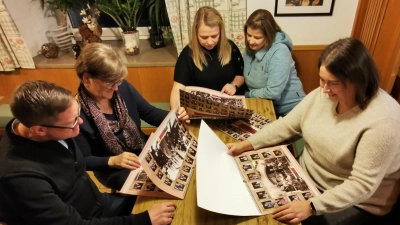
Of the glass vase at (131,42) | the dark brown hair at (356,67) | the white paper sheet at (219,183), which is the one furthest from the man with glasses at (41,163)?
the glass vase at (131,42)

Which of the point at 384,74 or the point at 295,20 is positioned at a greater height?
the point at 295,20

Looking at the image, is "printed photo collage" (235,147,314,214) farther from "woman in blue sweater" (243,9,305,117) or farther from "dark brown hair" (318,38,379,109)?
"woman in blue sweater" (243,9,305,117)

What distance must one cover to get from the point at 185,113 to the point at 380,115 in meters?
0.73

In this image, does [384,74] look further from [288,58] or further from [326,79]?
[326,79]

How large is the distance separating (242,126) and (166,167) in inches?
19.4

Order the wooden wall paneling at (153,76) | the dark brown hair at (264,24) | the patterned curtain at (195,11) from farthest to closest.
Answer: the wooden wall paneling at (153,76)
the patterned curtain at (195,11)
the dark brown hair at (264,24)

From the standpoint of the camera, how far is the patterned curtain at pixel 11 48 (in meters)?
2.11

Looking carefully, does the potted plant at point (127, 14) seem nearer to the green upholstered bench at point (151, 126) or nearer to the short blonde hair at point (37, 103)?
the green upholstered bench at point (151, 126)

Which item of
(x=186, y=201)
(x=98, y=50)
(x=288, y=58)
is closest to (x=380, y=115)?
(x=186, y=201)

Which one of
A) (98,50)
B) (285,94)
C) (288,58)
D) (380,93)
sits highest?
(98,50)

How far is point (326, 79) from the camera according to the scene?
37.1 inches

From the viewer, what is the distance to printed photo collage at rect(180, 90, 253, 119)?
1.27 m

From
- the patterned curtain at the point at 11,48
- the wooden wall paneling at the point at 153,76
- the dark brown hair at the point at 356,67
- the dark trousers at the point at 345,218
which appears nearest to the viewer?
the dark brown hair at the point at 356,67

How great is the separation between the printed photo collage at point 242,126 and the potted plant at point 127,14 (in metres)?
1.28
